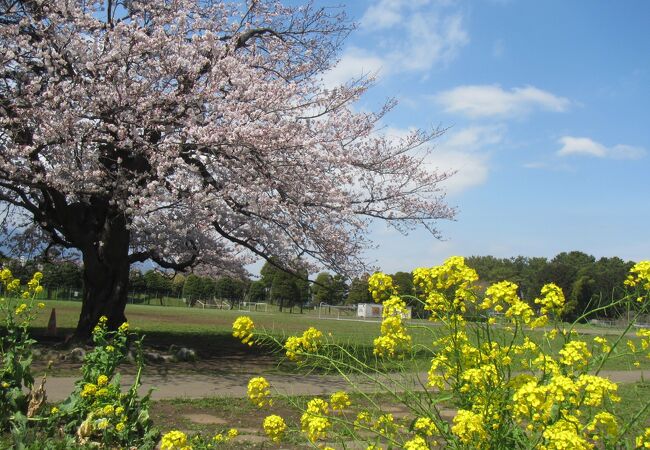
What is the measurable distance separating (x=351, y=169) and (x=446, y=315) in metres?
8.64

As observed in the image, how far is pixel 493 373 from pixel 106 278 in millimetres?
9567

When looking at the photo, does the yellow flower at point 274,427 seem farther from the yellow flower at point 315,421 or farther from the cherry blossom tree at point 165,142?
the cherry blossom tree at point 165,142

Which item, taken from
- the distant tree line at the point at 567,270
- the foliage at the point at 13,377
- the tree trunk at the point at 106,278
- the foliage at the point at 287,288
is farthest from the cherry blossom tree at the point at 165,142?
the foliage at the point at 287,288

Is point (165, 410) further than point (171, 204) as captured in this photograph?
No

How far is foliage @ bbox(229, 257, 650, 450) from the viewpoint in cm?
229

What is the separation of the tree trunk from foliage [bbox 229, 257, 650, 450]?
8526mm

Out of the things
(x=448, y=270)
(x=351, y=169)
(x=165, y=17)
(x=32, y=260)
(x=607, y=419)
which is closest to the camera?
(x=607, y=419)

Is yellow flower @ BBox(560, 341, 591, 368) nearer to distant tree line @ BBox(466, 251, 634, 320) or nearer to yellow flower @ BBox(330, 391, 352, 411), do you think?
yellow flower @ BBox(330, 391, 352, 411)

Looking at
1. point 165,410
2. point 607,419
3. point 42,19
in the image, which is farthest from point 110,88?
point 607,419

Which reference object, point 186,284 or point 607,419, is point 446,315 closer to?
point 607,419

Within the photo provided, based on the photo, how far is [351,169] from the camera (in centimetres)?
1132

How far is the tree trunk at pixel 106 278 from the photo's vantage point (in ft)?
35.0

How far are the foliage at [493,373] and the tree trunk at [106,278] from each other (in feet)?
28.0

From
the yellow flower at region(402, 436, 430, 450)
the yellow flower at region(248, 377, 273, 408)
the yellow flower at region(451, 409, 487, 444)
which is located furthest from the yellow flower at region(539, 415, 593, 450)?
the yellow flower at region(248, 377, 273, 408)
